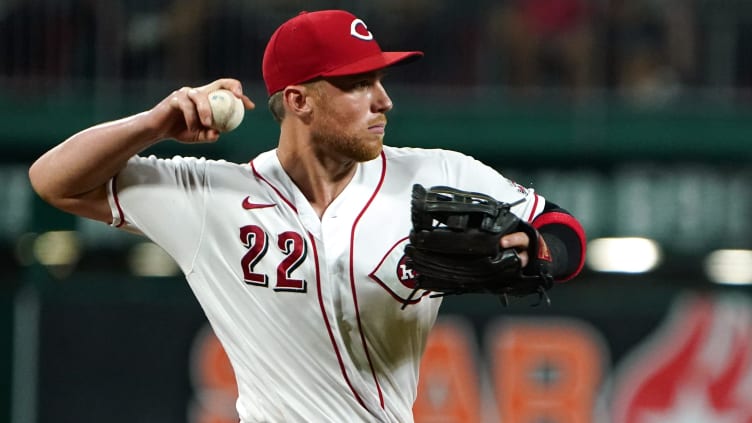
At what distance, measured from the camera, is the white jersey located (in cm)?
359

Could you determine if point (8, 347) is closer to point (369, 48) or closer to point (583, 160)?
point (583, 160)

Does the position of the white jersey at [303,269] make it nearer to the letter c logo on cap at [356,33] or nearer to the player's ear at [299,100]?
the player's ear at [299,100]

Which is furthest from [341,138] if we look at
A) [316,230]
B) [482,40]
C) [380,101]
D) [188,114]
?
[482,40]

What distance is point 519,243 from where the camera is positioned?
3.36m

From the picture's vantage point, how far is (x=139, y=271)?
8.16 meters

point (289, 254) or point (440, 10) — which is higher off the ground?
point (440, 10)

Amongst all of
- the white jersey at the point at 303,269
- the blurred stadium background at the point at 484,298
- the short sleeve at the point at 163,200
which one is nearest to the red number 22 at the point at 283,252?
the white jersey at the point at 303,269

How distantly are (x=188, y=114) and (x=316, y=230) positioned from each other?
20.6 inches

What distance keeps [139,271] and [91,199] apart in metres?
4.64

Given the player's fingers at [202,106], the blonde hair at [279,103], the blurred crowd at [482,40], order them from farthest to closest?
the blurred crowd at [482,40] → the blonde hair at [279,103] → the player's fingers at [202,106]

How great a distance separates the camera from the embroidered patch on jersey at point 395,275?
3.56 meters

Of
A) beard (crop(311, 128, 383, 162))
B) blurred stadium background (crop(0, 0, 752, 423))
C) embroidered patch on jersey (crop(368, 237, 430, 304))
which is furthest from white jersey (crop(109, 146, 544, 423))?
blurred stadium background (crop(0, 0, 752, 423))

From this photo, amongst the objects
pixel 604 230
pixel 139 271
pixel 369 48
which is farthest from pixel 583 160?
pixel 369 48

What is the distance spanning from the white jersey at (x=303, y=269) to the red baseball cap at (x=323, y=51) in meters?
0.29
